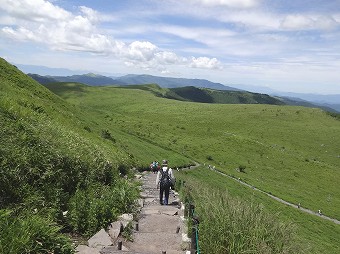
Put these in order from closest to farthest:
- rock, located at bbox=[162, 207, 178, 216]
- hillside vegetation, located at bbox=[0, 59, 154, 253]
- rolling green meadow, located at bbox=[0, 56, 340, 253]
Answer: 1. hillside vegetation, located at bbox=[0, 59, 154, 253]
2. rolling green meadow, located at bbox=[0, 56, 340, 253]
3. rock, located at bbox=[162, 207, 178, 216]

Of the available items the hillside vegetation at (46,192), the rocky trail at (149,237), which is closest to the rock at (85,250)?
the rocky trail at (149,237)

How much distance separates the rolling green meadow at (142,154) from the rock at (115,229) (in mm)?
360

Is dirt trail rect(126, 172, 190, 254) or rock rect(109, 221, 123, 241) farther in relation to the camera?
rock rect(109, 221, 123, 241)

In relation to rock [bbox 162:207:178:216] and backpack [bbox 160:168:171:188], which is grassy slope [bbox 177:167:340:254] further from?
rock [bbox 162:207:178:216]

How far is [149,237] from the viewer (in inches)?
496

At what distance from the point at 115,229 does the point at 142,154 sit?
36105mm

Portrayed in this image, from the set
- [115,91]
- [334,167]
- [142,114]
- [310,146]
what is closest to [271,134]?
[310,146]

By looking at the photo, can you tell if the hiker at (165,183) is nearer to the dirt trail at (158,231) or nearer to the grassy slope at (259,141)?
the dirt trail at (158,231)

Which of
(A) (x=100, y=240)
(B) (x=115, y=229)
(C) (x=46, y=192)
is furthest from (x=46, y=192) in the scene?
(A) (x=100, y=240)

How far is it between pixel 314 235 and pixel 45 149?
33271 mm

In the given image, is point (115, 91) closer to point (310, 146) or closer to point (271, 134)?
point (271, 134)

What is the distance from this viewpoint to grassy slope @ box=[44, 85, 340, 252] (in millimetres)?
61781

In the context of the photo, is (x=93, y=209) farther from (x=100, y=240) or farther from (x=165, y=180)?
(x=165, y=180)

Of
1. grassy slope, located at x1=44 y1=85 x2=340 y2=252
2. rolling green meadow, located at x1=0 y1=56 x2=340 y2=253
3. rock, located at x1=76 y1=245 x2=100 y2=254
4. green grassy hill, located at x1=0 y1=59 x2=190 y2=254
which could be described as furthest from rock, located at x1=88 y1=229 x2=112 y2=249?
grassy slope, located at x1=44 y1=85 x2=340 y2=252
